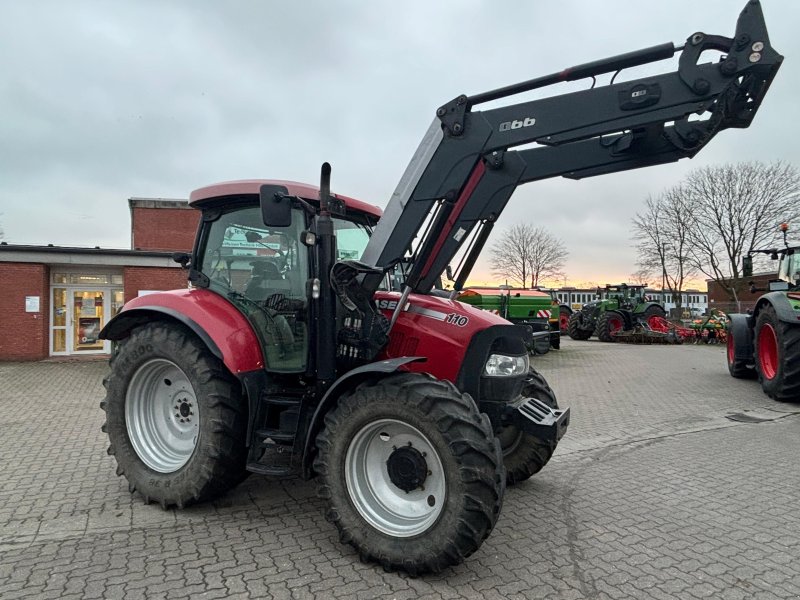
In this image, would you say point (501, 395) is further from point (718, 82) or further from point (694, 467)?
point (694, 467)

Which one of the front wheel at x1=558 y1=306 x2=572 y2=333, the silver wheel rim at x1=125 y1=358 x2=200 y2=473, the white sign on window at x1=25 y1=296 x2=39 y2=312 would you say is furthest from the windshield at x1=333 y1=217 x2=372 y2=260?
the front wheel at x1=558 y1=306 x2=572 y2=333

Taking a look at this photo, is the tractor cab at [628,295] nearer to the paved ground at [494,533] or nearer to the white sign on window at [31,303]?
the paved ground at [494,533]

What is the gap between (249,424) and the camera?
3807 millimetres

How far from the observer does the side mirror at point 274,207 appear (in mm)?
3495

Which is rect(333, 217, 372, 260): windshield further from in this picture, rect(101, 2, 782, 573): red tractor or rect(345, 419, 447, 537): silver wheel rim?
rect(345, 419, 447, 537): silver wheel rim

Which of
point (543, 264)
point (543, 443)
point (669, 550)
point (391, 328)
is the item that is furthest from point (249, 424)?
point (543, 264)

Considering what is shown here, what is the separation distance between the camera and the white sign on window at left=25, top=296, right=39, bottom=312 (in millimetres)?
14648

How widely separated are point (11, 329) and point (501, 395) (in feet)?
51.2

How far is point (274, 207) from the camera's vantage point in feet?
11.5

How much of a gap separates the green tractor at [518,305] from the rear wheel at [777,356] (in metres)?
5.53

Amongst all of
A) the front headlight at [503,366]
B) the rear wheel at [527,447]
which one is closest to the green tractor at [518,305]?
the rear wheel at [527,447]

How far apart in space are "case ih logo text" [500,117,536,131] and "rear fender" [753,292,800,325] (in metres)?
7.29

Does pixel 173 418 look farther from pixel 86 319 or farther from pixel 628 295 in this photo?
pixel 628 295

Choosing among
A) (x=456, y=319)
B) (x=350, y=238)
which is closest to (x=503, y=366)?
(x=456, y=319)
